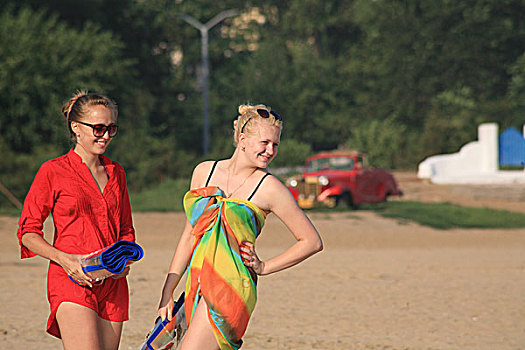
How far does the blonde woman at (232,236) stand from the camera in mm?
3779

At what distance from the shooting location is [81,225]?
408 centimetres

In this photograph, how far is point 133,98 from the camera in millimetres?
36906

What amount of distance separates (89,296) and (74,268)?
0.68ft

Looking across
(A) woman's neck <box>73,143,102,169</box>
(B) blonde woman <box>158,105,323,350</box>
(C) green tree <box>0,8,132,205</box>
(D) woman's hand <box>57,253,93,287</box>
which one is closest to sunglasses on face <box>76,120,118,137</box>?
(A) woman's neck <box>73,143,102,169</box>

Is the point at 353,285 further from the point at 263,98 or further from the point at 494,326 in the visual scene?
the point at 263,98

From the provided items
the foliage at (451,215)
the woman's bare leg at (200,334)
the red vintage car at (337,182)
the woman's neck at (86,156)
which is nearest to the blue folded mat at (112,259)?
the woman's bare leg at (200,334)

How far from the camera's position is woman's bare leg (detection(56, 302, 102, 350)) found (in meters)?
3.97

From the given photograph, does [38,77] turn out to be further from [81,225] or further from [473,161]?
[81,225]

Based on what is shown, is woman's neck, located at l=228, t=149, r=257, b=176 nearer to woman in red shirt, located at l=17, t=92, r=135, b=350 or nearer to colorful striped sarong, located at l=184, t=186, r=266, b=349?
colorful striped sarong, located at l=184, t=186, r=266, b=349

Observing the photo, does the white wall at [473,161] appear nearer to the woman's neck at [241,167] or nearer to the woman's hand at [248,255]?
the woman's neck at [241,167]

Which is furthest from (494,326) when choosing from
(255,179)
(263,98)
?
(263,98)

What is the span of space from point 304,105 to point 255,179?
58886mm

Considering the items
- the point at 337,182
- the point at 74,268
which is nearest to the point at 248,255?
the point at 74,268

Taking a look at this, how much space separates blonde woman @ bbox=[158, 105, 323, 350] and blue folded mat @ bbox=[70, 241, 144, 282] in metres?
0.25
